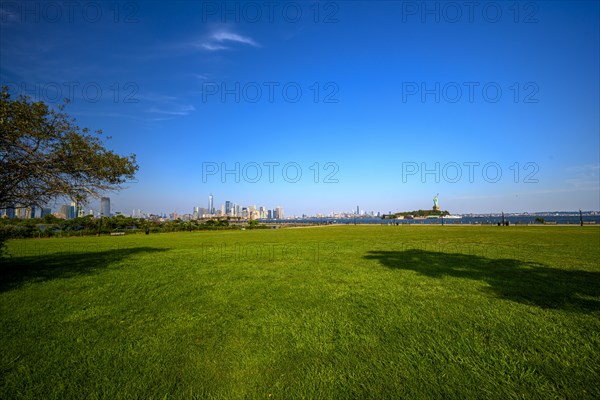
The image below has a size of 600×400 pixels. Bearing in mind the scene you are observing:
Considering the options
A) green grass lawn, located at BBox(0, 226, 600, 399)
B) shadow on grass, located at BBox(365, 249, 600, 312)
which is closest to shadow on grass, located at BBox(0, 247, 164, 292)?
green grass lawn, located at BBox(0, 226, 600, 399)

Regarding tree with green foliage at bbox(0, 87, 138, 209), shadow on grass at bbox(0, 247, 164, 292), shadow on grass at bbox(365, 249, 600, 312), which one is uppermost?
tree with green foliage at bbox(0, 87, 138, 209)

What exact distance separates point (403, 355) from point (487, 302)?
347cm

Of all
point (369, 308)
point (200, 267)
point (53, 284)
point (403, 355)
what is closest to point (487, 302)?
point (369, 308)

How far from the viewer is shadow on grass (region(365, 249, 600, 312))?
5.72 meters

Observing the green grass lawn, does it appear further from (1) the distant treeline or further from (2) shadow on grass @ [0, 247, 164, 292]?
(1) the distant treeline

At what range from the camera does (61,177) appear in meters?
9.05

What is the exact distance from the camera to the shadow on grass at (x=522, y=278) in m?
5.72

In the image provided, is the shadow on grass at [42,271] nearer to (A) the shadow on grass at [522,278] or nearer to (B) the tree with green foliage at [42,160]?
(B) the tree with green foliage at [42,160]

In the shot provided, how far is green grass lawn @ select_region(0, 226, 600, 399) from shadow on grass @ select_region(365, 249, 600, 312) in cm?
8

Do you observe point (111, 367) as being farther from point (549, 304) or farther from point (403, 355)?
point (549, 304)

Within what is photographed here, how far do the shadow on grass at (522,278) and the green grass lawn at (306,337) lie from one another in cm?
8

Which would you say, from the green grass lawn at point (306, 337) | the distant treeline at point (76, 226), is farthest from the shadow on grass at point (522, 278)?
the distant treeline at point (76, 226)

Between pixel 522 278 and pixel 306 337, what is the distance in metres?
7.56

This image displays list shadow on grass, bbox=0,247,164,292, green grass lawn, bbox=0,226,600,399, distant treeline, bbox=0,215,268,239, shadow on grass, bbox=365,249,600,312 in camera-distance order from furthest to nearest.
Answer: distant treeline, bbox=0,215,268,239
shadow on grass, bbox=0,247,164,292
shadow on grass, bbox=365,249,600,312
green grass lawn, bbox=0,226,600,399
